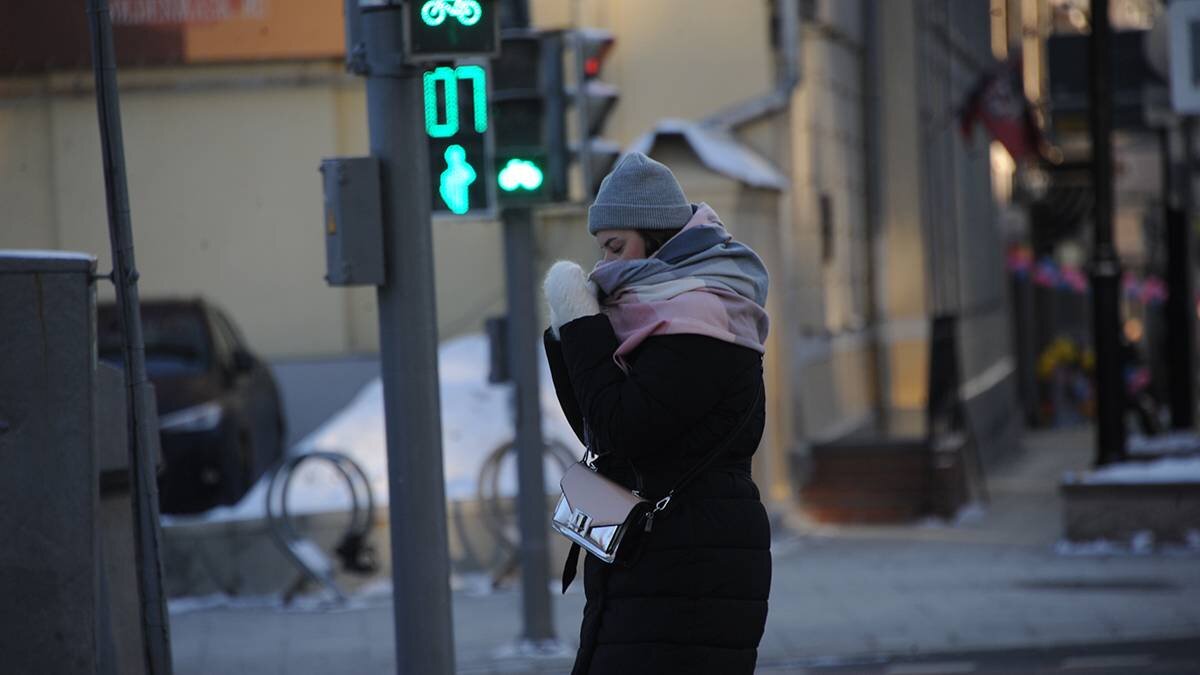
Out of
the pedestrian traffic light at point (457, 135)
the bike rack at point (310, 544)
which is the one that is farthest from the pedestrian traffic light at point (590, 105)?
the bike rack at point (310, 544)

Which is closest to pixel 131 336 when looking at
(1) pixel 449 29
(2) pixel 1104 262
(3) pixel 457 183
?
(1) pixel 449 29

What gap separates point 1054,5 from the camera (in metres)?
38.8

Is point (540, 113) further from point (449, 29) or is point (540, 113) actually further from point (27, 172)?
point (27, 172)

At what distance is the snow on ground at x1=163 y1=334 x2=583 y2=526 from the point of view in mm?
12781

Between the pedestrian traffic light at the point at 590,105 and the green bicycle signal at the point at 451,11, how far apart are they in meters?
2.75

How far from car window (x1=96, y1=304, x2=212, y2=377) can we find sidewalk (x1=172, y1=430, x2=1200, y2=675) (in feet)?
9.06

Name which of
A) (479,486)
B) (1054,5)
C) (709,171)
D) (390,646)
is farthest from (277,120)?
(1054,5)

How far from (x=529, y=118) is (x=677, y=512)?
5578 millimetres

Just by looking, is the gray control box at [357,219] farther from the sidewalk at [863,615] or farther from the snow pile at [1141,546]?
the snow pile at [1141,546]

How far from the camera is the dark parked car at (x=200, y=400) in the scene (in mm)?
13844

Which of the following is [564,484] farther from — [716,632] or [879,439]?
[879,439]

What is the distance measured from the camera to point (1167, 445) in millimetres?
15039

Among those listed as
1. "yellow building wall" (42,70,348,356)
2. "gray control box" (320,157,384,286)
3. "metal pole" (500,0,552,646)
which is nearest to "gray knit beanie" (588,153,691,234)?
"gray control box" (320,157,384,286)

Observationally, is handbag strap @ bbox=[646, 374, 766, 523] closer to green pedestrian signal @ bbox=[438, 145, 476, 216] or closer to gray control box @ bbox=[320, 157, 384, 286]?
gray control box @ bbox=[320, 157, 384, 286]
